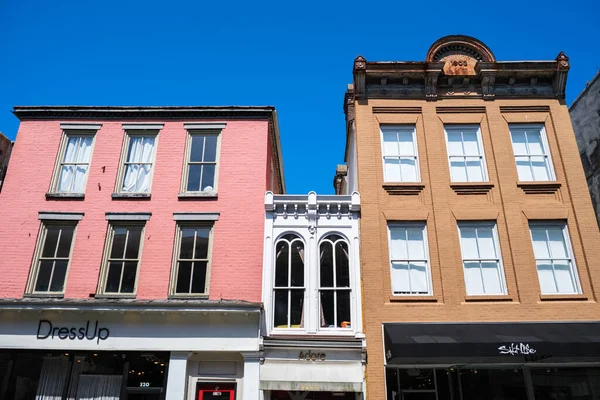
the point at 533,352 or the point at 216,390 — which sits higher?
the point at 533,352

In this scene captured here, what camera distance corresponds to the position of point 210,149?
14586 millimetres

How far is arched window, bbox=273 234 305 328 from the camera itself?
40.5 ft

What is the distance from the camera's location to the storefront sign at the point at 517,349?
34.8 ft

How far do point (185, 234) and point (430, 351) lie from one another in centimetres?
782

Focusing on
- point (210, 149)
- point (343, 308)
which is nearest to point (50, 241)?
point (210, 149)

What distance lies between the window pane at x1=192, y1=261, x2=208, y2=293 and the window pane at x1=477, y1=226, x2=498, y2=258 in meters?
8.33

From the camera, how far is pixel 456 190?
13.6m

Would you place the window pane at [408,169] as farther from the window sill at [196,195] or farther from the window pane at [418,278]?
the window sill at [196,195]

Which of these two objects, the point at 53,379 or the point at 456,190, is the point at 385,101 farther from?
the point at 53,379

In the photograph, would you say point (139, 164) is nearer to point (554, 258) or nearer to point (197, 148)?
point (197, 148)

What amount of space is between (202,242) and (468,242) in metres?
8.19

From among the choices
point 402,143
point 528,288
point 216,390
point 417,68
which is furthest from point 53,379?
point 417,68

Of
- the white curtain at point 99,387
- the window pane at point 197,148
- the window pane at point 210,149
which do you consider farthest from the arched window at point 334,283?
the white curtain at point 99,387

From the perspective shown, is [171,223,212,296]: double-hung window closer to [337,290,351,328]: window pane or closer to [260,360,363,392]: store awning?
[260,360,363,392]: store awning
